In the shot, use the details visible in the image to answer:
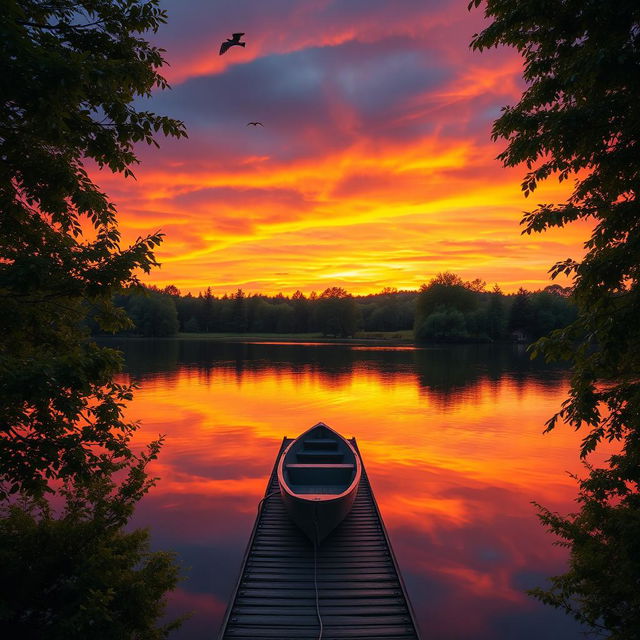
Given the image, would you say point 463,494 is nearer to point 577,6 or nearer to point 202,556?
point 202,556

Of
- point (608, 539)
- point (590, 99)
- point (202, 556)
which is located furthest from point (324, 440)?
point (590, 99)

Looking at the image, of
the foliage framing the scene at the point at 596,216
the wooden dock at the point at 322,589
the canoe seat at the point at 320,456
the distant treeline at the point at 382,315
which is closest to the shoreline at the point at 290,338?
the distant treeline at the point at 382,315

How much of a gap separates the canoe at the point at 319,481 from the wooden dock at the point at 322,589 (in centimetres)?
79

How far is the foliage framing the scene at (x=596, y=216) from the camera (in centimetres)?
683

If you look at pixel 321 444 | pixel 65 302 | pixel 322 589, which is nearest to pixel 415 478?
pixel 321 444

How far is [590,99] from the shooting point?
772 centimetres

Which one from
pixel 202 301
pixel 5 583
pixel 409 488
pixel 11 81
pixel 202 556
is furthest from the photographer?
pixel 202 301

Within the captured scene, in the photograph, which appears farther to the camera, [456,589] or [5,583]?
[456,589]

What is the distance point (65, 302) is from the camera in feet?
23.9

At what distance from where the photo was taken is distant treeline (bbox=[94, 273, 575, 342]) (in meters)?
127

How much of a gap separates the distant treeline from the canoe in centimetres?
8103

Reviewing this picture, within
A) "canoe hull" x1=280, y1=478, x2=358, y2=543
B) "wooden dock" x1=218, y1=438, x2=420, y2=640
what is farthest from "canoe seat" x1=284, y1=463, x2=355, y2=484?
"canoe hull" x1=280, y1=478, x2=358, y2=543

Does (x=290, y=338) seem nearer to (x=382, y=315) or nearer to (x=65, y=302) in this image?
(x=382, y=315)

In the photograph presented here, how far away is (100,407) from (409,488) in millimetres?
18149
